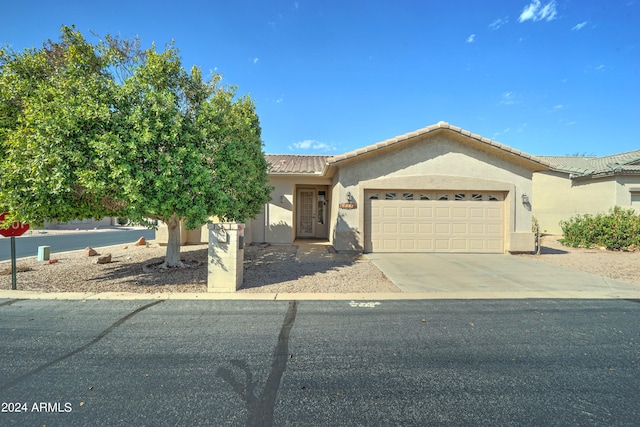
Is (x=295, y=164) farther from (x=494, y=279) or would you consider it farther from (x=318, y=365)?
(x=318, y=365)

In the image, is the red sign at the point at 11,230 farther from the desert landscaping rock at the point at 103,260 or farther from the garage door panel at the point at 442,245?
the garage door panel at the point at 442,245

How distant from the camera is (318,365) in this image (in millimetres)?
3209

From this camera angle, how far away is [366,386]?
2.82m

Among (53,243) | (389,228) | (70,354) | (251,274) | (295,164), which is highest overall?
(295,164)

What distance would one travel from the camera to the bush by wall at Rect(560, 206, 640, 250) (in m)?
12.3

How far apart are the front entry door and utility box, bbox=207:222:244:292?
9.30 metres

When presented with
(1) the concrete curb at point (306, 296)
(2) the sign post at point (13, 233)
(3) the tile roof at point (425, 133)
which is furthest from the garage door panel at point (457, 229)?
(2) the sign post at point (13, 233)

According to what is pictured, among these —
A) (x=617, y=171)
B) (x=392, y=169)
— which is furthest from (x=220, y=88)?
(x=617, y=171)

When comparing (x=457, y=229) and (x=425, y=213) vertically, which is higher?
(x=425, y=213)

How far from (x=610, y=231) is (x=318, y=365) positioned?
51.9 feet

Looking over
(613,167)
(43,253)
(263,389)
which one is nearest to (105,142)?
(263,389)

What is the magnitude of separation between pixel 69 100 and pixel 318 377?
6834 millimetres

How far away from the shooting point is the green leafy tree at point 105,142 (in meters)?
5.46

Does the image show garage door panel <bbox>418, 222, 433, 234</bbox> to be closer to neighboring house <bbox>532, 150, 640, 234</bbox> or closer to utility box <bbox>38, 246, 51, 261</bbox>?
neighboring house <bbox>532, 150, 640, 234</bbox>
